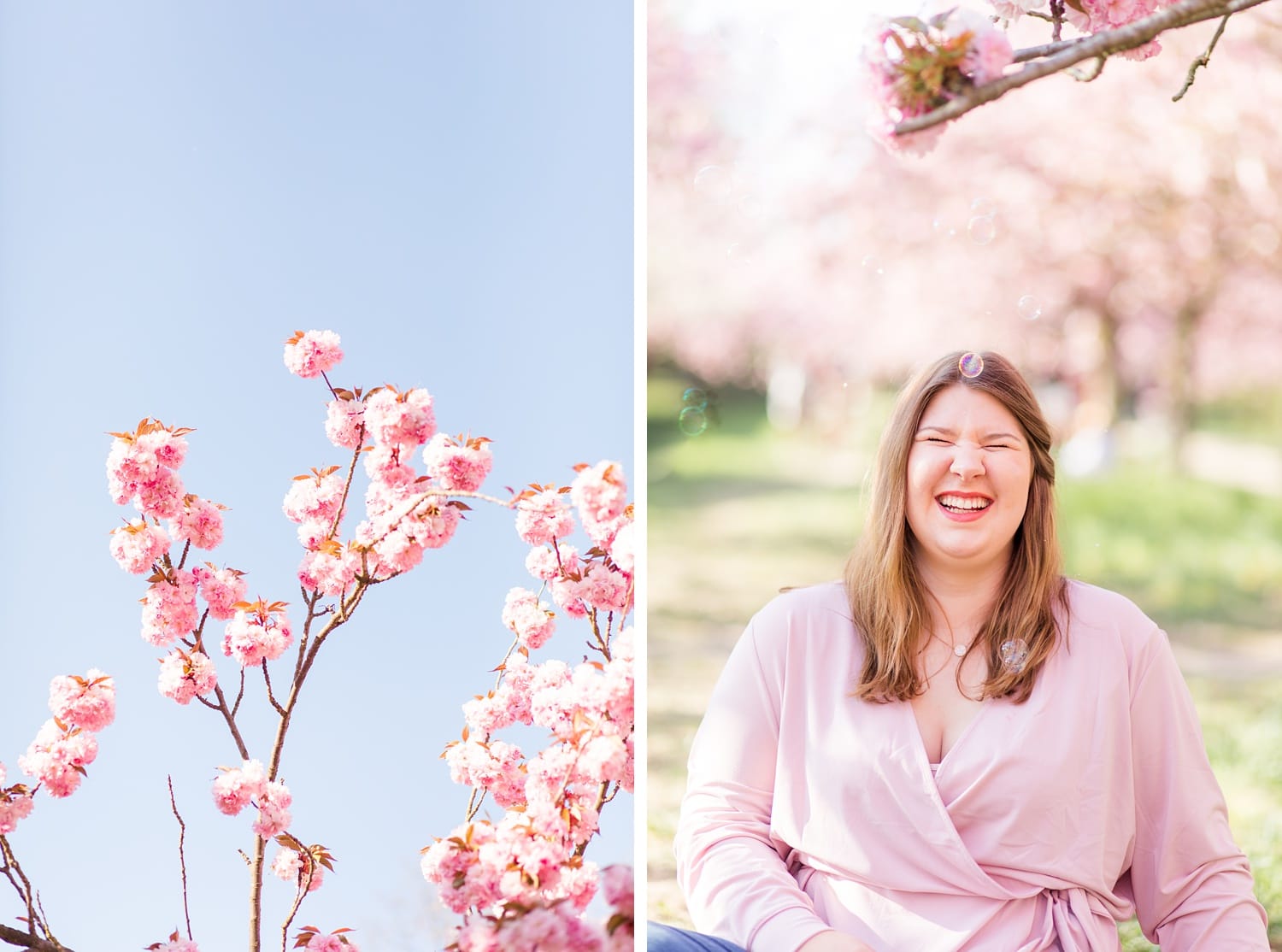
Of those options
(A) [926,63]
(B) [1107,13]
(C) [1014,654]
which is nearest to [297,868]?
(C) [1014,654]

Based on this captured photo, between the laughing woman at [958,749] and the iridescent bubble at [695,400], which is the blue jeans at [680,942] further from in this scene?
the iridescent bubble at [695,400]

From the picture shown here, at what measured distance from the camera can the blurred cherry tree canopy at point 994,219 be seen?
3.75 metres

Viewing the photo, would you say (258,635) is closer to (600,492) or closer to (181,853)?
(181,853)

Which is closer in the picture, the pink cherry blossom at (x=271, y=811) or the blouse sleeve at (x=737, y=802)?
the blouse sleeve at (x=737, y=802)

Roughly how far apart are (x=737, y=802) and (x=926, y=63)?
930 millimetres

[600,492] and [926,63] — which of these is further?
[600,492]

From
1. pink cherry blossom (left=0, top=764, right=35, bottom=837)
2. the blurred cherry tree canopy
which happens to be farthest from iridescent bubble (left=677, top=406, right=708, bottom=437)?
the blurred cherry tree canopy

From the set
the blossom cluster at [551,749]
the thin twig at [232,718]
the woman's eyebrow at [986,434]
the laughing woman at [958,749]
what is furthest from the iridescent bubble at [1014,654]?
the thin twig at [232,718]

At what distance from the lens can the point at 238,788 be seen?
1817 millimetres

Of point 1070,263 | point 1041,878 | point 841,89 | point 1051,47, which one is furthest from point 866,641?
point 1070,263

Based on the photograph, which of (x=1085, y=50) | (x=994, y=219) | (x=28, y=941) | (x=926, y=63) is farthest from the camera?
(x=994, y=219)

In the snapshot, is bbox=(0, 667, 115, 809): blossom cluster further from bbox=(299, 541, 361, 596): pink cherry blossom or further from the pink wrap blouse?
the pink wrap blouse

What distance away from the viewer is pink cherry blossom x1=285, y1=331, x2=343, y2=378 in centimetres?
185

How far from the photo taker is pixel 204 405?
1.89m
